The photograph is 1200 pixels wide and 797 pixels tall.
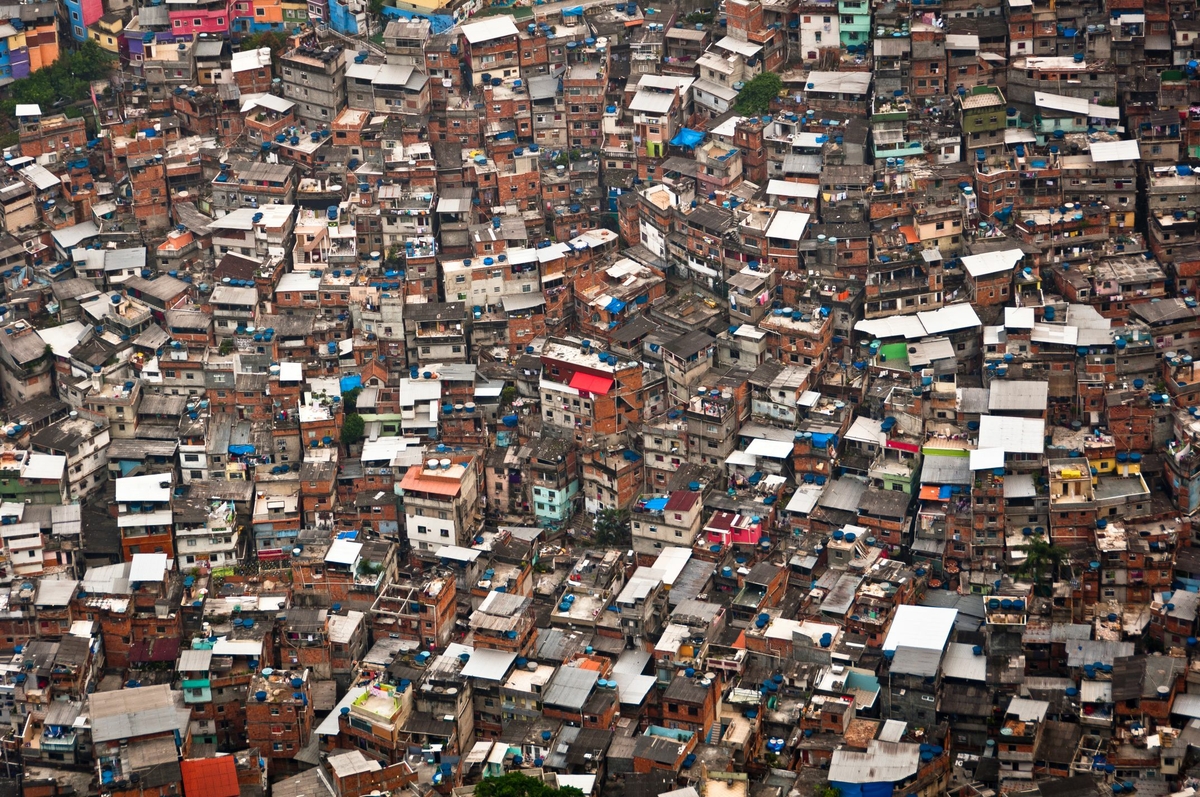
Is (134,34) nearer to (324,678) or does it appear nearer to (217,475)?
(217,475)

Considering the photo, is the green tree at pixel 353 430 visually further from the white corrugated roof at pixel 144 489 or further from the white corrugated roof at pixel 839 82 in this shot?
the white corrugated roof at pixel 839 82

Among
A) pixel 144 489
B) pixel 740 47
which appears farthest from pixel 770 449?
pixel 740 47

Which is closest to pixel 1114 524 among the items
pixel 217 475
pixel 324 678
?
pixel 324 678

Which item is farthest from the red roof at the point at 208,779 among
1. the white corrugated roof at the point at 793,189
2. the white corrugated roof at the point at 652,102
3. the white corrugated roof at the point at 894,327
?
the white corrugated roof at the point at 652,102

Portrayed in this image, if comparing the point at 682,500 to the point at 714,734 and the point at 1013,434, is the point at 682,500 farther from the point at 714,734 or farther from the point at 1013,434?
the point at 1013,434

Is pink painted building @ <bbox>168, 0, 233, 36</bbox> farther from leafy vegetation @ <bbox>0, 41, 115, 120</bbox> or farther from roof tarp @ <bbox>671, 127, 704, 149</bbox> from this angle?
roof tarp @ <bbox>671, 127, 704, 149</bbox>

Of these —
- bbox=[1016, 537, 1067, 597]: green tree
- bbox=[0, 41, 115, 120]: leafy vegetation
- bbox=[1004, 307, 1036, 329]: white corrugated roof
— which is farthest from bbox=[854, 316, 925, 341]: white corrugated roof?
Answer: bbox=[0, 41, 115, 120]: leafy vegetation

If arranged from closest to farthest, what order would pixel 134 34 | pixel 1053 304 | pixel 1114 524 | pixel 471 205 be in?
pixel 1114 524 < pixel 1053 304 < pixel 471 205 < pixel 134 34
